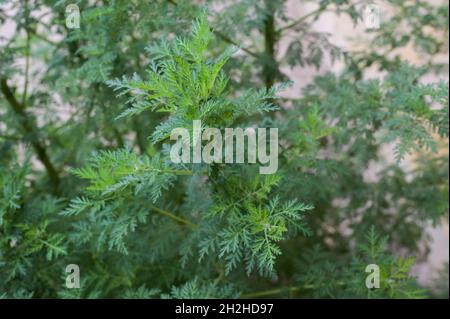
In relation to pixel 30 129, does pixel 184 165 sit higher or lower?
lower

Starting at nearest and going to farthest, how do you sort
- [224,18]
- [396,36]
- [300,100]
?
1. [224,18]
2. [300,100]
3. [396,36]

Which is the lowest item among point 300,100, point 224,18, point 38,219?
point 38,219

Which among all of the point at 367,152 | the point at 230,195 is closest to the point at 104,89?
the point at 230,195

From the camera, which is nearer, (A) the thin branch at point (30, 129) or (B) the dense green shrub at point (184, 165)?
(B) the dense green shrub at point (184, 165)

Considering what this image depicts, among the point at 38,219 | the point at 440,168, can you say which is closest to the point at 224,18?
the point at 38,219

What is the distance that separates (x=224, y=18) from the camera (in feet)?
3.47

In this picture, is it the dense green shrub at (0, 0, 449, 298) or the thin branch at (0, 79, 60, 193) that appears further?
the thin branch at (0, 79, 60, 193)

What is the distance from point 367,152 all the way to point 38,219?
23.4 inches

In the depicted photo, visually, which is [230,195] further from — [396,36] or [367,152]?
[396,36]

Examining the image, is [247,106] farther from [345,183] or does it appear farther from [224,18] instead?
[345,183]

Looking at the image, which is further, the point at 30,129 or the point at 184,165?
the point at 30,129

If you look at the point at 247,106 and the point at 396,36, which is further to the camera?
the point at 396,36

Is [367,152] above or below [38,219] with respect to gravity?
above
